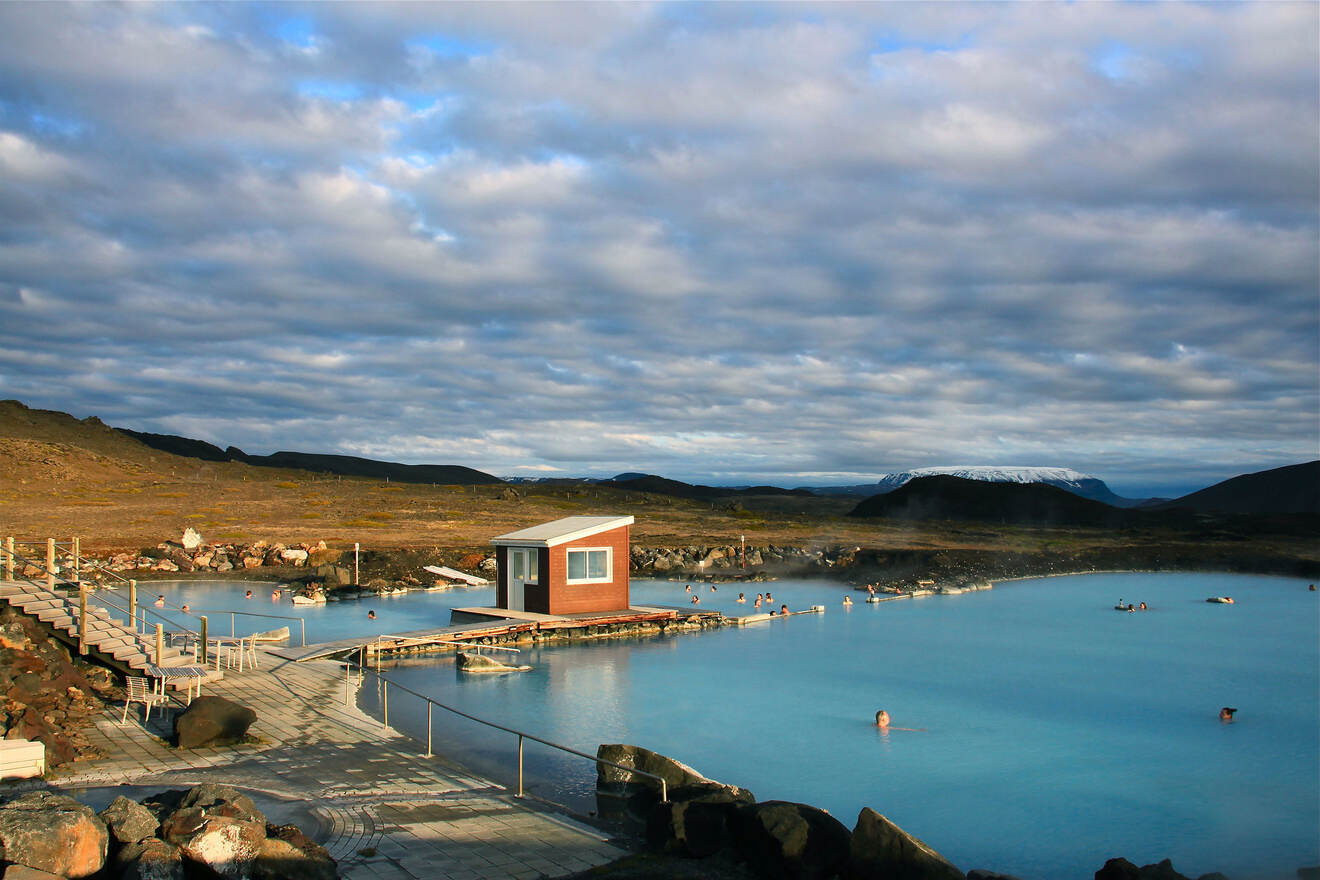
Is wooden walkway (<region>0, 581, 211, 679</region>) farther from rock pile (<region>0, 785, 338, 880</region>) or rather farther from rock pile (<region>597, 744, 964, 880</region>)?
rock pile (<region>597, 744, 964, 880</region>)

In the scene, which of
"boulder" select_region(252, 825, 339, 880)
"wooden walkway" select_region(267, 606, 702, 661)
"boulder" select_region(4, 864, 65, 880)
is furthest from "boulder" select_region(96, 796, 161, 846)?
"wooden walkway" select_region(267, 606, 702, 661)

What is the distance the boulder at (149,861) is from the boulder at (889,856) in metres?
5.61

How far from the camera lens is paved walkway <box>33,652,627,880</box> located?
8000 mm

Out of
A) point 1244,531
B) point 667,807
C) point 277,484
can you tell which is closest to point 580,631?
point 667,807

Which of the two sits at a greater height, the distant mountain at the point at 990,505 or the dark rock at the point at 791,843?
the distant mountain at the point at 990,505

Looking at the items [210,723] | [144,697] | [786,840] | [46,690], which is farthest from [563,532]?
[786,840]

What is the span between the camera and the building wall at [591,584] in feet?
90.9

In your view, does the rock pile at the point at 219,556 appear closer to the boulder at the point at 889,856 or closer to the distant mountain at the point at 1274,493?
the boulder at the point at 889,856

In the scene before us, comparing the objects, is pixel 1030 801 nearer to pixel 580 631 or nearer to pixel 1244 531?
pixel 580 631

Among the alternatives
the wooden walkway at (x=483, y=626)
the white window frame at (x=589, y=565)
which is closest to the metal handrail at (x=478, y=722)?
the wooden walkway at (x=483, y=626)

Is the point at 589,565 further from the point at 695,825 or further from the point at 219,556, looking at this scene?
the point at 219,556

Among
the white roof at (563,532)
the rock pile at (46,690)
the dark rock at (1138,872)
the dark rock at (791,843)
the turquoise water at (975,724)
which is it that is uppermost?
the white roof at (563,532)

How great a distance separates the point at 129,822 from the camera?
6.93 metres

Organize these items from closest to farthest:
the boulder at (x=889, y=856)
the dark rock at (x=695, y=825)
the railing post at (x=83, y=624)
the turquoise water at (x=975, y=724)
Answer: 1. the boulder at (x=889, y=856)
2. the dark rock at (x=695, y=825)
3. the turquoise water at (x=975, y=724)
4. the railing post at (x=83, y=624)
